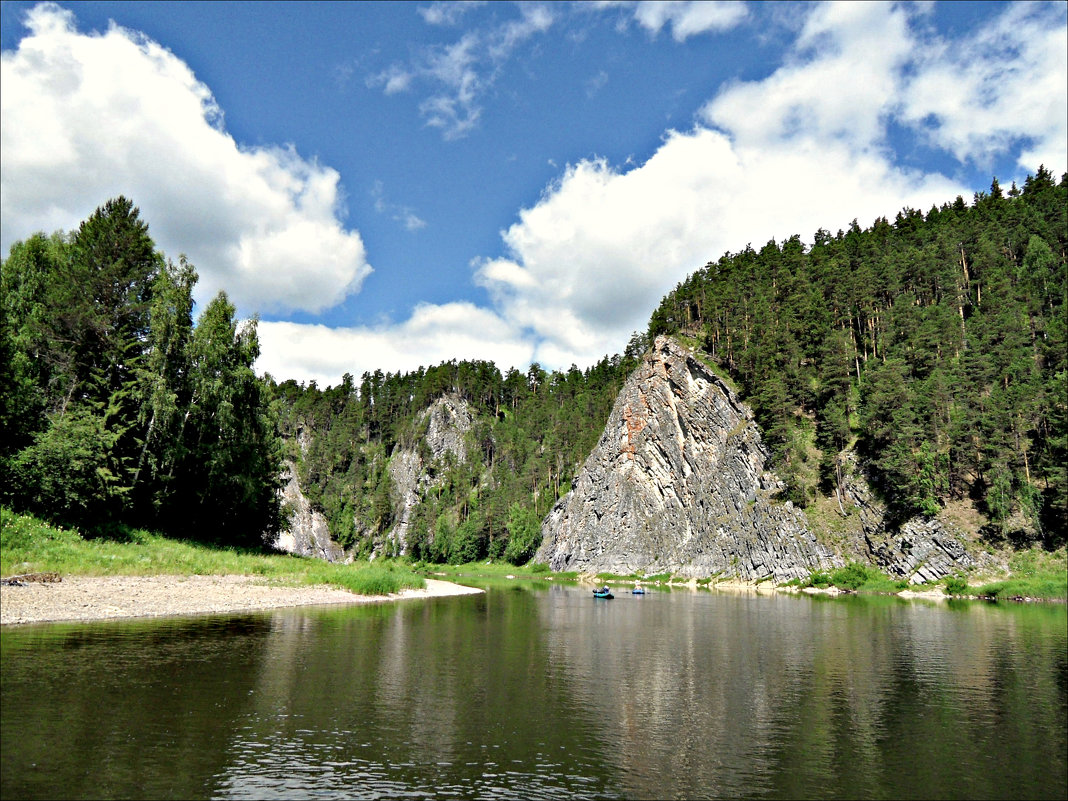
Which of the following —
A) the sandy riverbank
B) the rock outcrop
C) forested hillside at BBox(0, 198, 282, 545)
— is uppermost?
forested hillside at BBox(0, 198, 282, 545)

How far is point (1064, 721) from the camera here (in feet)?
71.6

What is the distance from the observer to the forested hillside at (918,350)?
8256 cm

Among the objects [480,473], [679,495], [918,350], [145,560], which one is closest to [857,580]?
[679,495]

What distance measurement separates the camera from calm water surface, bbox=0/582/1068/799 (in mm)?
15375

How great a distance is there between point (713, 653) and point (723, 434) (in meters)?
82.6

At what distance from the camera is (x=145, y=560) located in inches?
1789

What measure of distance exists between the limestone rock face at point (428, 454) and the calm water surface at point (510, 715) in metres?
144

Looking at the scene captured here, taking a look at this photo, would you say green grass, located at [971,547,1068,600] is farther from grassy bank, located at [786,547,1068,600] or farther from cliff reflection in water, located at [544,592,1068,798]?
cliff reflection in water, located at [544,592,1068,798]

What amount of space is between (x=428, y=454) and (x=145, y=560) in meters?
142

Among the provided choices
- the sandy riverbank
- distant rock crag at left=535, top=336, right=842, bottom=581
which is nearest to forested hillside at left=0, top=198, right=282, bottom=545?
the sandy riverbank

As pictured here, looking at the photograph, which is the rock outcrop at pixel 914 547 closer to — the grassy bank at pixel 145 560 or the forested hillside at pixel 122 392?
the grassy bank at pixel 145 560

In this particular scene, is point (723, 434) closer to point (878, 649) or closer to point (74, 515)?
point (878, 649)

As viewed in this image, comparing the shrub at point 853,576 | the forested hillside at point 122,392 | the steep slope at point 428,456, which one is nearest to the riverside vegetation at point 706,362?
the forested hillside at point 122,392

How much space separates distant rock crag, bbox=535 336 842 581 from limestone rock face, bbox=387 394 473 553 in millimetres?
55096
